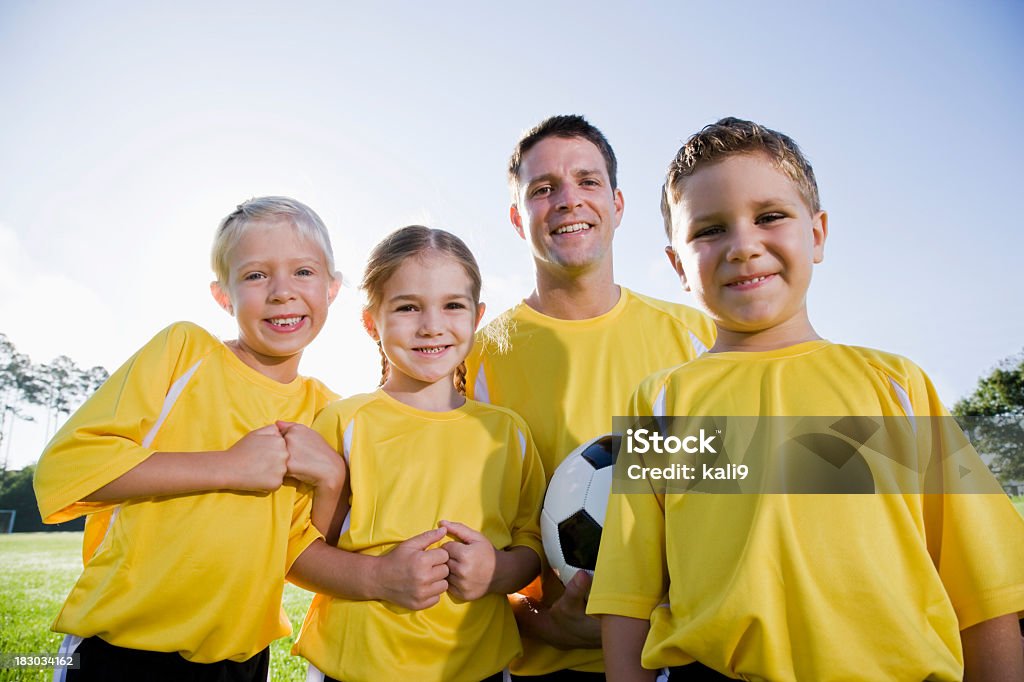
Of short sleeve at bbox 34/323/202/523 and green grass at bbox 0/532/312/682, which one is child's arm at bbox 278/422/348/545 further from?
green grass at bbox 0/532/312/682

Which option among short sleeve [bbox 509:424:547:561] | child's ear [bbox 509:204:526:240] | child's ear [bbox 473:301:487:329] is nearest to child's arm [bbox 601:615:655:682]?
short sleeve [bbox 509:424:547:561]

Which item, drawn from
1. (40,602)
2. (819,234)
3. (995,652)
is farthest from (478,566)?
(40,602)

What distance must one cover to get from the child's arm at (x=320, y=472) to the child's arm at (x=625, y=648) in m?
1.22

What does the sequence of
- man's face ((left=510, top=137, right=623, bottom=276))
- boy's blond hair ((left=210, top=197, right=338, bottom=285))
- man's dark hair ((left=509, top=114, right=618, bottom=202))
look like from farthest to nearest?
man's dark hair ((left=509, top=114, right=618, bottom=202)) → man's face ((left=510, top=137, right=623, bottom=276)) → boy's blond hair ((left=210, top=197, right=338, bottom=285))

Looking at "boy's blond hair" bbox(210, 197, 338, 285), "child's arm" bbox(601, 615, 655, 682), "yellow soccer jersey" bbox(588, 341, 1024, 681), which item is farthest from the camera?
"boy's blond hair" bbox(210, 197, 338, 285)

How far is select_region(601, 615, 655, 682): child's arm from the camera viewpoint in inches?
76.6

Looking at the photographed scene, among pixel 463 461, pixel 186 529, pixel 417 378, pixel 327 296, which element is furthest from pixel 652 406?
pixel 186 529

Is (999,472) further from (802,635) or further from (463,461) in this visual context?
(463,461)

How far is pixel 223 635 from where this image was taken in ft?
8.39

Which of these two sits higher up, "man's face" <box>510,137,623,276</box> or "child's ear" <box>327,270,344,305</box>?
"man's face" <box>510,137,623,276</box>

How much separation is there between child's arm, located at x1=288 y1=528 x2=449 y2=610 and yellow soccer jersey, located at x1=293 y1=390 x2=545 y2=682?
6 cm

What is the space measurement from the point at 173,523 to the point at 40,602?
13.7m

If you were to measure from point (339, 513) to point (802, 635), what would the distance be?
69.4 inches

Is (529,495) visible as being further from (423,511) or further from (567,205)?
(567,205)
